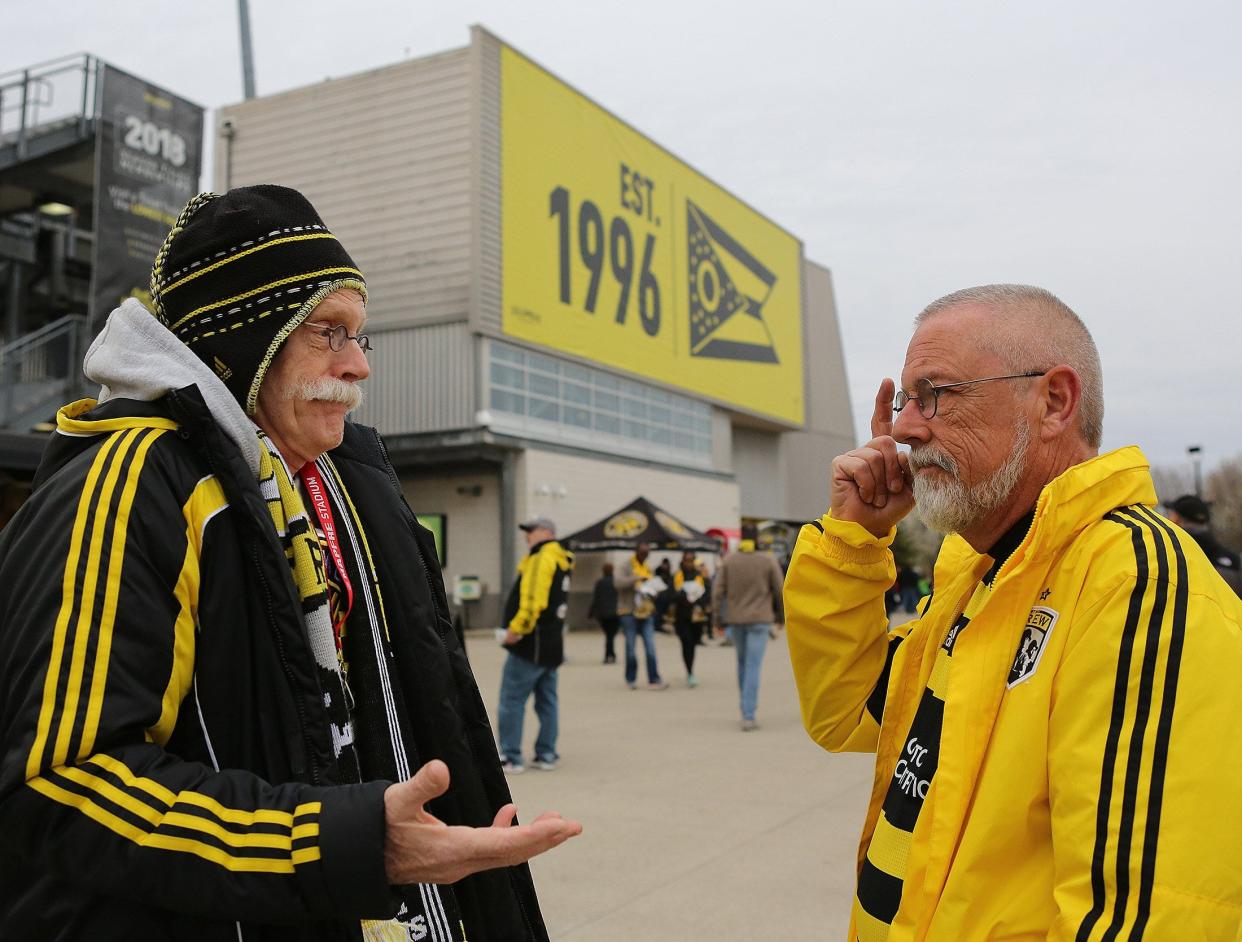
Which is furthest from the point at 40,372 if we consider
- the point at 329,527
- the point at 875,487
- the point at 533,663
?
the point at 875,487

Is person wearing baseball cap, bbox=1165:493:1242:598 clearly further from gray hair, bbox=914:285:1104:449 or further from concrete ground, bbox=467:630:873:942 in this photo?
gray hair, bbox=914:285:1104:449

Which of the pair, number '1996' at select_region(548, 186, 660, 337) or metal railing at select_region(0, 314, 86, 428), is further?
number '1996' at select_region(548, 186, 660, 337)

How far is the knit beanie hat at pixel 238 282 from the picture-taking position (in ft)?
6.03

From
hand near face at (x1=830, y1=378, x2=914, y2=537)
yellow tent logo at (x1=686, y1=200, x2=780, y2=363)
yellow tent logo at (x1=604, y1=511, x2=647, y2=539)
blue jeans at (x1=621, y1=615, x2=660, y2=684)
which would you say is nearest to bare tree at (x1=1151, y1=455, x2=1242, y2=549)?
yellow tent logo at (x1=686, y1=200, x2=780, y2=363)

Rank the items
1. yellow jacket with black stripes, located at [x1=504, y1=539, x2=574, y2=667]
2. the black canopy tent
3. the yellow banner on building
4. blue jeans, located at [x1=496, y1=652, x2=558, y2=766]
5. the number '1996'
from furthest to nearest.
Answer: the number '1996', the yellow banner on building, the black canopy tent, yellow jacket with black stripes, located at [x1=504, y1=539, x2=574, y2=667], blue jeans, located at [x1=496, y1=652, x2=558, y2=766]

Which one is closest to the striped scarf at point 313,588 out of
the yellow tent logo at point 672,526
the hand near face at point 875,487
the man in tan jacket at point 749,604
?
the hand near face at point 875,487

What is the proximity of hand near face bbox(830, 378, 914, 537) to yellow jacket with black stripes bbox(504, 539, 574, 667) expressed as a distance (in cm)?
593

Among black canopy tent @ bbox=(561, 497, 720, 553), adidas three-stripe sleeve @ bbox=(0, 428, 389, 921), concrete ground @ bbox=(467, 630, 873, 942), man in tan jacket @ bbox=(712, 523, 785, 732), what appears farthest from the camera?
black canopy tent @ bbox=(561, 497, 720, 553)

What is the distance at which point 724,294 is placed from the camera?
117 feet

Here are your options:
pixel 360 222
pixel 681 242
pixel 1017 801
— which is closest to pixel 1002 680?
pixel 1017 801

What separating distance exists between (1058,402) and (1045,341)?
0.36ft

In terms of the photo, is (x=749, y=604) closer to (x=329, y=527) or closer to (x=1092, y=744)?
(x=329, y=527)

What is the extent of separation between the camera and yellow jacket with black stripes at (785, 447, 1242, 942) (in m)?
1.43

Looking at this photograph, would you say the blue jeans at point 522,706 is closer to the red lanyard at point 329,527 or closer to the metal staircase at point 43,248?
the red lanyard at point 329,527
